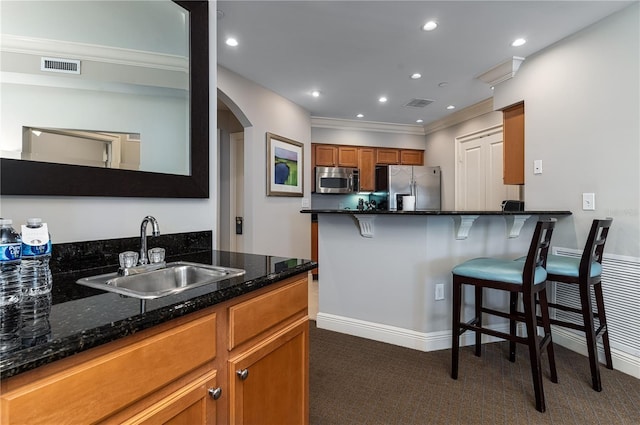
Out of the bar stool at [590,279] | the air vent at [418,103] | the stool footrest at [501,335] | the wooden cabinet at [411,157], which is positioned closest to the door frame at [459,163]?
the wooden cabinet at [411,157]

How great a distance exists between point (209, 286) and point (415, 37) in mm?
2625

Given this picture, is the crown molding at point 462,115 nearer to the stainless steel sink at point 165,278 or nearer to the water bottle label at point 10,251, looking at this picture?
the stainless steel sink at point 165,278

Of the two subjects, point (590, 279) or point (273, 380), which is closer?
point (273, 380)

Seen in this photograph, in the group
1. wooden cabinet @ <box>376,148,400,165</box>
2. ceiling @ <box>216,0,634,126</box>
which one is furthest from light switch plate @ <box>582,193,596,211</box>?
wooden cabinet @ <box>376,148,400,165</box>

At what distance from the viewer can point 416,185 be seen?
536 centimetres

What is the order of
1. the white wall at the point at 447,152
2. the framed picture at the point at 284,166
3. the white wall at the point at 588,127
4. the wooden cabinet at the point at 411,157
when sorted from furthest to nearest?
the wooden cabinet at the point at 411,157 < the white wall at the point at 447,152 < the framed picture at the point at 284,166 < the white wall at the point at 588,127

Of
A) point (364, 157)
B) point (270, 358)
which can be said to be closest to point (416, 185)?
point (364, 157)

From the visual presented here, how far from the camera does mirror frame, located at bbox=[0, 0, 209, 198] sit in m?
1.05

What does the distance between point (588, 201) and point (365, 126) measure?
11.8 ft

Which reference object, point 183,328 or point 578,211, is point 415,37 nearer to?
point 578,211

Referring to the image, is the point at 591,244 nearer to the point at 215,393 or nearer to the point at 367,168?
the point at 215,393

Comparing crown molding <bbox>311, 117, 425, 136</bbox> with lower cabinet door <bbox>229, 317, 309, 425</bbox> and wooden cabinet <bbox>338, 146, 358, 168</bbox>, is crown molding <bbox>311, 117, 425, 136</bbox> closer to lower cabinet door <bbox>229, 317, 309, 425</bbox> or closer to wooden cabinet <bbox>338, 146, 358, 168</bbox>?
wooden cabinet <bbox>338, 146, 358, 168</bbox>

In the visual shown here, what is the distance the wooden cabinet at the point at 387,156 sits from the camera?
18.5ft

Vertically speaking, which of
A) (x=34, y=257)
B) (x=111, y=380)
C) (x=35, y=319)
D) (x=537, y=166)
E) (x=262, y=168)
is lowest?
(x=111, y=380)
